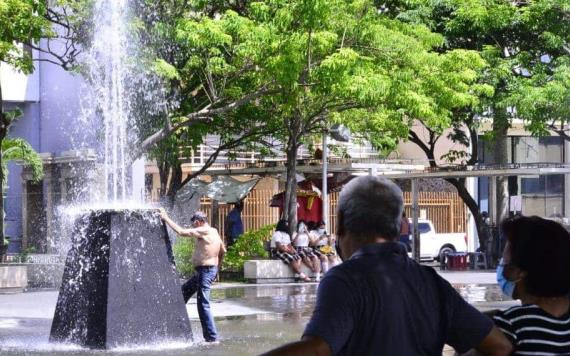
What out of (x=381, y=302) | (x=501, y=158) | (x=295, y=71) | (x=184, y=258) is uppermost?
(x=295, y=71)

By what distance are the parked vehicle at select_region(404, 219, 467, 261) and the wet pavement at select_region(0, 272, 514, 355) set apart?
11704 millimetres

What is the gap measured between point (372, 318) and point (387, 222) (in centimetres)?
36

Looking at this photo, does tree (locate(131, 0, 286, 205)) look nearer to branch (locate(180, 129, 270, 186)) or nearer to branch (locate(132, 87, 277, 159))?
Result: branch (locate(132, 87, 277, 159))

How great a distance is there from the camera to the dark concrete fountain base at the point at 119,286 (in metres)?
12.1

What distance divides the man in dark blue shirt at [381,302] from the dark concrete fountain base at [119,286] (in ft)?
27.0

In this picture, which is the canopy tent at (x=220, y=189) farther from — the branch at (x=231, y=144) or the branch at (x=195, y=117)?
the branch at (x=195, y=117)

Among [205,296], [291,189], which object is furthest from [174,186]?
[205,296]

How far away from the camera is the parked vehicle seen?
37312mm

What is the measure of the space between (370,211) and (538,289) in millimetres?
652

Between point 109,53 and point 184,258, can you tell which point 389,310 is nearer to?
point 109,53

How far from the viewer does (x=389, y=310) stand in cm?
395

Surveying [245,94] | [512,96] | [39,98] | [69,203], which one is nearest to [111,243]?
[245,94]

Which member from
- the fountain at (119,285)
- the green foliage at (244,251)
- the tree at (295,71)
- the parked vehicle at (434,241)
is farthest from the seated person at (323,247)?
the fountain at (119,285)

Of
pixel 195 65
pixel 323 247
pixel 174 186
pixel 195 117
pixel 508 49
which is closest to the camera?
pixel 195 117
